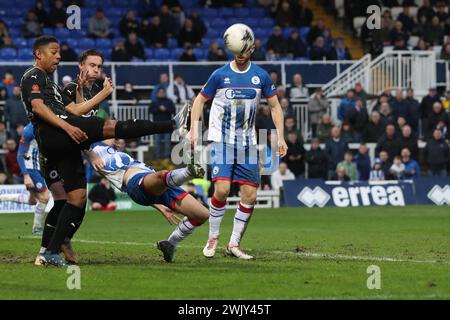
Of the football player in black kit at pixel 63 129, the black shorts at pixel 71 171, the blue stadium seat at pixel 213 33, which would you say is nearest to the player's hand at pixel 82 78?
the football player in black kit at pixel 63 129

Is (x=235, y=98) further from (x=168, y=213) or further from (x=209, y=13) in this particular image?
(x=209, y=13)

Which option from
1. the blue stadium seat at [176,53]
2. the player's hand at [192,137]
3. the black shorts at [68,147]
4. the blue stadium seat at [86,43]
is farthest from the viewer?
the blue stadium seat at [176,53]

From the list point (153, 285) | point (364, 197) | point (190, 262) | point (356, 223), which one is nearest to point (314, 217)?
point (356, 223)

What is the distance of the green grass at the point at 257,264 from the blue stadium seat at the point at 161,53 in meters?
13.0

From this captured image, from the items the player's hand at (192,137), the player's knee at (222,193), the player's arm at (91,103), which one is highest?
the player's arm at (91,103)

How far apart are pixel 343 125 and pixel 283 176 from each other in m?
2.77

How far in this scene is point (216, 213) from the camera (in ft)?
46.6

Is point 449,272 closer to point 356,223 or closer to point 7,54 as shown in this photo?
point 356,223

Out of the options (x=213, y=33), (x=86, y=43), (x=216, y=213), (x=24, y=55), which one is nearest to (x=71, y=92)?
(x=216, y=213)

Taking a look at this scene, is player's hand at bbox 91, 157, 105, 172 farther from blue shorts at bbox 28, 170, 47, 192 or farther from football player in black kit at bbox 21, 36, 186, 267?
blue shorts at bbox 28, 170, 47, 192

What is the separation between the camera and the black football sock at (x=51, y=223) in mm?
13234

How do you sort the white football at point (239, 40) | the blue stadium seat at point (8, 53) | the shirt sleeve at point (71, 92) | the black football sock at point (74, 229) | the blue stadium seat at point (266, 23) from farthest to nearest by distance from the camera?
the blue stadium seat at point (266, 23), the blue stadium seat at point (8, 53), the white football at point (239, 40), the shirt sleeve at point (71, 92), the black football sock at point (74, 229)

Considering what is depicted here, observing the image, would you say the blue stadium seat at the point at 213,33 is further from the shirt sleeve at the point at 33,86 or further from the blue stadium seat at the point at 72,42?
the shirt sleeve at the point at 33,86

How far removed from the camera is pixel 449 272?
12.0 meters
